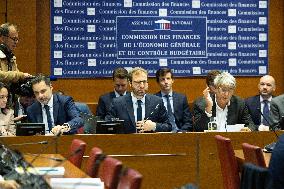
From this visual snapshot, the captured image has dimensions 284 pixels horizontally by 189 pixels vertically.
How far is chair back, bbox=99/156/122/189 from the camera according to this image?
14.1ft

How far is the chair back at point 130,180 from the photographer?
3.73m

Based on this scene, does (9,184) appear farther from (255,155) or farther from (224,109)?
(224,109)

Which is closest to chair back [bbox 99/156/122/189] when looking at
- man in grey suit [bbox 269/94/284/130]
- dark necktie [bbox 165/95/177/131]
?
dark necktie [bbox 165/95/177/131]

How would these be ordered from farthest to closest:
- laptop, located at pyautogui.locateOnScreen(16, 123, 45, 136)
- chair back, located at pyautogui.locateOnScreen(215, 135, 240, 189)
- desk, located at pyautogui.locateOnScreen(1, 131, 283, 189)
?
desk, located at pyautogui.locateOnScreen(1, 131, 283, 189)
laptop, located at pyautogui.locateOnScreen(16, 123, 45, 136)
chair back, located at pyautogui.locateOnScreen(215, 135, 240, 189)

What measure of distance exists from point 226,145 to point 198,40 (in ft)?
15.5

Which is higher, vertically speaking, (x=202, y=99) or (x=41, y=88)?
Result: (x=41, y=88)

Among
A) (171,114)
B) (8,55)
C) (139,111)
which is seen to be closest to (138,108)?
(139,111)

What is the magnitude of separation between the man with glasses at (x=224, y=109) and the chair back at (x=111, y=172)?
318 cm

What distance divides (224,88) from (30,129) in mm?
2287

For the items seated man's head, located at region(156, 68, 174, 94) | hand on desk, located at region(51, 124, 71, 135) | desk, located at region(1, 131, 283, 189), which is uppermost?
seated man's head, located at region(156, 68, 174, 94)

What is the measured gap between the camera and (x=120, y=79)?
29.0 feet

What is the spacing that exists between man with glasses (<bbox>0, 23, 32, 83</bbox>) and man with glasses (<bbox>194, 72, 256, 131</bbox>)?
6.84 feet

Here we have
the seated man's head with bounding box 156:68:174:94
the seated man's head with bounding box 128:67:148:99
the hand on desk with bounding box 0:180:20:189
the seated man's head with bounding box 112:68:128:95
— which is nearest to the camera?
the hand on desk with bounding box 0:180:20:189

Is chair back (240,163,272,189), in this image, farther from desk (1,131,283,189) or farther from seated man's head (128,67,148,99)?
seated man's head (128,67,148,99)
